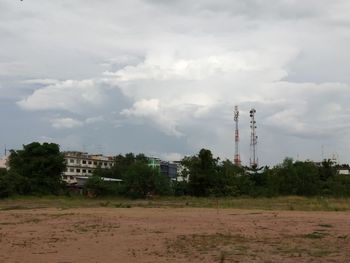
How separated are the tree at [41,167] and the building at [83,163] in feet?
193

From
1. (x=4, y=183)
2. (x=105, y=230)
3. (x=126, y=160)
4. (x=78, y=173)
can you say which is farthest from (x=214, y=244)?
(x=78, y=173)

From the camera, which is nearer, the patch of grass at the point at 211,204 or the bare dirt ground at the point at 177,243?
the bare dirt ground at the point at 177,243

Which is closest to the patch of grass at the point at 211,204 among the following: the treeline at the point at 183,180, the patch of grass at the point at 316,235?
the treeline at the point at 183,180

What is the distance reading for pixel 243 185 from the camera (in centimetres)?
7938

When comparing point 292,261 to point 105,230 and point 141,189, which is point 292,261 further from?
point 141,189

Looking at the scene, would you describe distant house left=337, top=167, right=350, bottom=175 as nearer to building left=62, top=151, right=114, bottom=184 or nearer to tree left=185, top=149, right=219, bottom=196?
building left=62, top=151, right=114, bottom=184

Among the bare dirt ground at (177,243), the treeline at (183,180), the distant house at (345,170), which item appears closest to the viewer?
the bare dirt ground at (177,243)

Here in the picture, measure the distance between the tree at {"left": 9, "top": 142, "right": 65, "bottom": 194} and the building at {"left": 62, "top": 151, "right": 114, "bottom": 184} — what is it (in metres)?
59.0

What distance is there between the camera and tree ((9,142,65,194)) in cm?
7438

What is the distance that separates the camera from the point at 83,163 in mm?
149625

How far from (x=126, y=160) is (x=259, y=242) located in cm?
11750

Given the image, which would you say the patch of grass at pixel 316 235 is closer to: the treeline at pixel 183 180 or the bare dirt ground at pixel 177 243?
the bare dirt ground at pixel 177 243

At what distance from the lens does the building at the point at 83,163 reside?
141 meters

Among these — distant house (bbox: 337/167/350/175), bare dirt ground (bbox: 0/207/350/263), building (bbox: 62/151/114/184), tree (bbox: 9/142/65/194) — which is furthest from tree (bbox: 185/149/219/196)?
building (bbox: 62/151/114/184)
